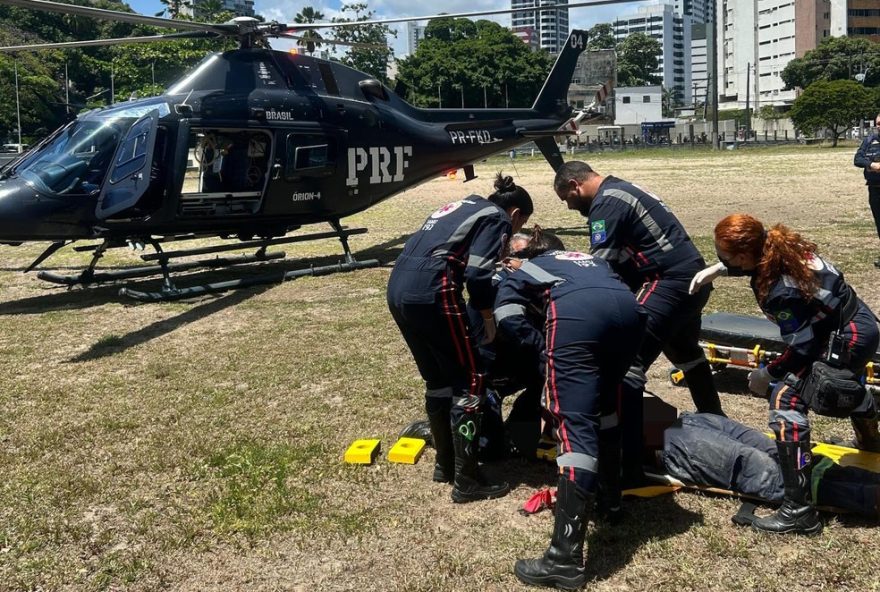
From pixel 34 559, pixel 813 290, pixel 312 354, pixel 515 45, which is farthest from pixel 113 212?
pixel 515 45

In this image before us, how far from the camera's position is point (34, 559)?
11.9 ft

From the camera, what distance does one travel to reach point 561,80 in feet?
51.0

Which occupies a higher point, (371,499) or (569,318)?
(569,318)

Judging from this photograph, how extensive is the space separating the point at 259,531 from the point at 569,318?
6.39ft

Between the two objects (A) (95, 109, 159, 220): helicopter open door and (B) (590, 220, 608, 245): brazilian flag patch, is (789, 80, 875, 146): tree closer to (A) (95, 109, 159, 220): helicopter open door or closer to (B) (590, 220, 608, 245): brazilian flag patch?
(A) (95, 109, 159, 220): helicopter open door

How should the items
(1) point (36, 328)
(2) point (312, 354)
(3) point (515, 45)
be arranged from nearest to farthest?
(2) point (312, 354) < (1) point (36, 328) < (3) point (515, 45)

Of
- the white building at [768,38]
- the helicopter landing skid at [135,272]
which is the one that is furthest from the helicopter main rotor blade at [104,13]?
the white building at [768,38]

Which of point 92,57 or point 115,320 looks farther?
point 92,57

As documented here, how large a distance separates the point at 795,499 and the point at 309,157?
347 inches

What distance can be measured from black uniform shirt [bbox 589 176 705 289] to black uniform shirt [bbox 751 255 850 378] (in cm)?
74

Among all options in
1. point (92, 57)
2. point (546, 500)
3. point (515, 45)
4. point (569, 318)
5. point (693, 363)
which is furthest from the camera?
point (515, 45)

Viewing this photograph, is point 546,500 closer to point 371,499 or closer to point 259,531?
point 371,499

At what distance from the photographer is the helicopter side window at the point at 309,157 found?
1069 cm

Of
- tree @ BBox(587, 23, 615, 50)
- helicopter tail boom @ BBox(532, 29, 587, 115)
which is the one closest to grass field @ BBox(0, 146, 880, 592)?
helicopter tail boom @ BBox(532, 29, 587, 115)
